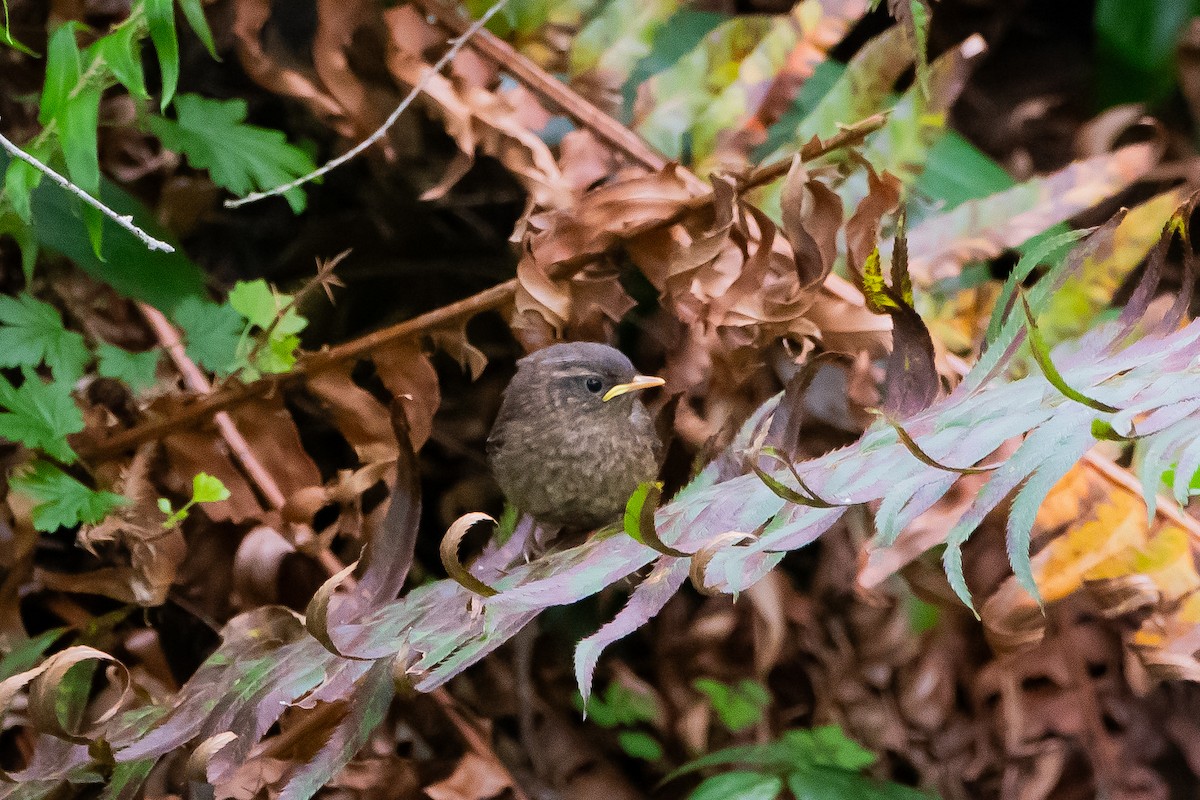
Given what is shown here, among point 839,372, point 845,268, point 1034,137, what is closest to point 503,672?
point 839,372

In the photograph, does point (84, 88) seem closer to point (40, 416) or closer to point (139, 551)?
point (40, 416)

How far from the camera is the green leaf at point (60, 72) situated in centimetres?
174

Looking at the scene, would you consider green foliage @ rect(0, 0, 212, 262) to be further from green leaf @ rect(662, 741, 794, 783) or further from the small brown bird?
green leaf @ rect(662, 741, 794, 783)

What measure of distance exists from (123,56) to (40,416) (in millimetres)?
576

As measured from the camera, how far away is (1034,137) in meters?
3.29

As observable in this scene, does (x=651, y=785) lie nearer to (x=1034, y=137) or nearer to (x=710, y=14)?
(x=710, y=14)

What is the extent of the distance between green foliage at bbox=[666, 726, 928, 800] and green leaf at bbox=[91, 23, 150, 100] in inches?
57.5

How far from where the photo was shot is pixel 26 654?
1894 millimetres

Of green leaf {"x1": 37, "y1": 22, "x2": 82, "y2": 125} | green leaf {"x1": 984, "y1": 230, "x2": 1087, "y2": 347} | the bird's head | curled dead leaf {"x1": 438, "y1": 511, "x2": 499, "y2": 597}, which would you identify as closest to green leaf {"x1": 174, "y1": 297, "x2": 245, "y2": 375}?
green leaf {"x1": 37, "y1": 22, "x2": 82, "y2": 125}

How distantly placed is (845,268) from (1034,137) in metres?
1.58

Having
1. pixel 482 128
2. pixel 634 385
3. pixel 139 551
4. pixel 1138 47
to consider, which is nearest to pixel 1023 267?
pixel 634 385

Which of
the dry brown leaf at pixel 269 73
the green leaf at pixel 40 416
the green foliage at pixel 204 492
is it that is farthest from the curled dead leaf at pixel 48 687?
the dry brown leaf at pixel 269 73

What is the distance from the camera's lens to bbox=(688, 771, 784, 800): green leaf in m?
1.94

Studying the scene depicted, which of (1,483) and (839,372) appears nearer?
(1,483)
